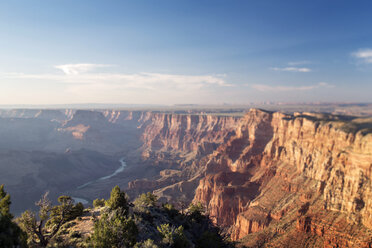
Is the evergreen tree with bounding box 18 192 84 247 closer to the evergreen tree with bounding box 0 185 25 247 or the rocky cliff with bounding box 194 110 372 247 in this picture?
the evergreen tree with bounding box 0 185 25 247

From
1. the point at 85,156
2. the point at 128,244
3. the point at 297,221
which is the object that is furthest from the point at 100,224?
the point at 85,156

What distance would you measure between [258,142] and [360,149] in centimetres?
5919

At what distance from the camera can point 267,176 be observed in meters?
78.8

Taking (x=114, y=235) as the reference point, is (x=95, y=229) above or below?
above

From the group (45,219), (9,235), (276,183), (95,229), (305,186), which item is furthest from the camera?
(276,183)

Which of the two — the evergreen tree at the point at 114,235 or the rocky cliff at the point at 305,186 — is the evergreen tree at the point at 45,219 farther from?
the rocky cliff at the point at 305,186

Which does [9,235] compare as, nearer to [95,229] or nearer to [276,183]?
[95,229]

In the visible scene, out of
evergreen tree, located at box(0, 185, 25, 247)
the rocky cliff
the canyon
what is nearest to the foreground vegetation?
evergreen tree, located at box(0, 185, 25, 247)

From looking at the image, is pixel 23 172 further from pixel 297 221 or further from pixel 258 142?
pixel 297 221

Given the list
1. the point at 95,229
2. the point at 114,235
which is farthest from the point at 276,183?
the point at 95,229

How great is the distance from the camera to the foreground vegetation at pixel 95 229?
18.0 metres

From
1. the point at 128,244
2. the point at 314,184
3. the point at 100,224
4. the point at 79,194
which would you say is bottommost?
the point at 79,194

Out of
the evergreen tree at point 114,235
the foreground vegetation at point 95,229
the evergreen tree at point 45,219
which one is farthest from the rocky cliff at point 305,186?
the evergreen tree at point 45,219

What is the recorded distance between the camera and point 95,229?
63.8 feet
